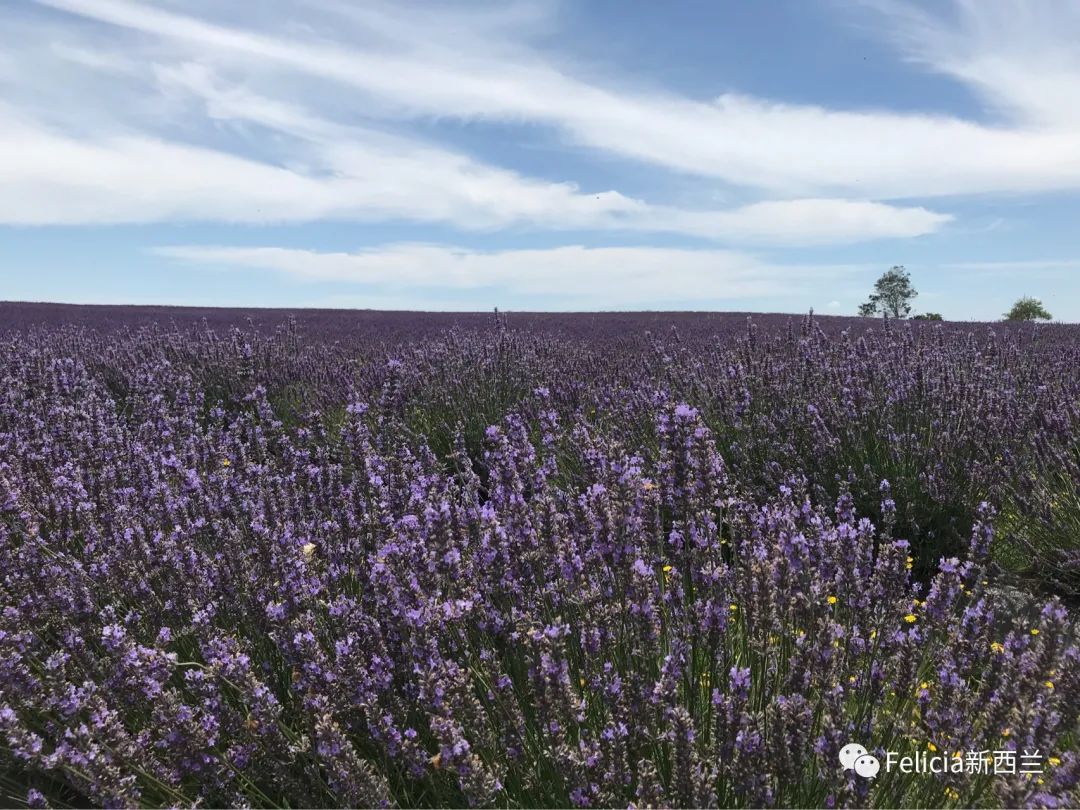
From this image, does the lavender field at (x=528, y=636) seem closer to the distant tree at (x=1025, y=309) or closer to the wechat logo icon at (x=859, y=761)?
the wechat logo icon at (x=859, y=761)

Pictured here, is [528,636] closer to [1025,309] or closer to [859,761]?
[859,761]

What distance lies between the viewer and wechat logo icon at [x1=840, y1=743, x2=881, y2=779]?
1.48 m

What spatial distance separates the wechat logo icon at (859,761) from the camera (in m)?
1.48

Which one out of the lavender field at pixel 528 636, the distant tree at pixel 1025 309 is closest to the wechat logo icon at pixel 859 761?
the lavender field at pixel 528 636

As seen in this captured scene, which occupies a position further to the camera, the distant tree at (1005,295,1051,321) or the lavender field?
the distant tree at (1005,295,1051,321)

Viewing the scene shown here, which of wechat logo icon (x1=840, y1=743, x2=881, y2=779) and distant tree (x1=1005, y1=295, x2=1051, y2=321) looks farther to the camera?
distant tree (x1=1005, y1=295, x2=1051, y2=321)

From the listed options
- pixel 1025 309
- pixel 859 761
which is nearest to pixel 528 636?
pixel 859 761

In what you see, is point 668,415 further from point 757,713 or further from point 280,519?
point 280,519

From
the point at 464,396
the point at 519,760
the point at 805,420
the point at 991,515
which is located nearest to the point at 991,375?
the point at 805,420

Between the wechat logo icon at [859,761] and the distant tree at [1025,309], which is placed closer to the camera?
the wechat logo icon at [859,761]

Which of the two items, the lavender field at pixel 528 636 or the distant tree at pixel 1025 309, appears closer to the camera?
the lavender field at pixel 528 636

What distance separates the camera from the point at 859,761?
150cm

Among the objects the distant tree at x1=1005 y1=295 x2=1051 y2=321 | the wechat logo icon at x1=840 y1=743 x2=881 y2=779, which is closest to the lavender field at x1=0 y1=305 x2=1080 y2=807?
the wechat logo icon at x1=840 y1=743 x2=881 y2=779

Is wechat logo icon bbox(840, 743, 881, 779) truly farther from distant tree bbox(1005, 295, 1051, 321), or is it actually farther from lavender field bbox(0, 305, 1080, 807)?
distant tree bbox(1005, 295, 1051, 321)
